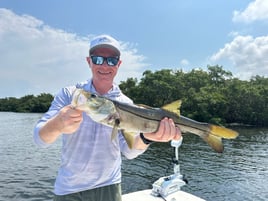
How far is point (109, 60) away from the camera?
3312 millimetres

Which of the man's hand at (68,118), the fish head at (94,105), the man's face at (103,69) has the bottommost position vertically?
the man's hand at (68,118)

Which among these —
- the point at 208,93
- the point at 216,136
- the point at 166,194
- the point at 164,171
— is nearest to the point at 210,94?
the point at 208,93

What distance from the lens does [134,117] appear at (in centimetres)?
292

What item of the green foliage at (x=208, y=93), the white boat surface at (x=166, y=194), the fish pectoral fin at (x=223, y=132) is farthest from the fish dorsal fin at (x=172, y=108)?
the green foliage at (x=208, y=93)

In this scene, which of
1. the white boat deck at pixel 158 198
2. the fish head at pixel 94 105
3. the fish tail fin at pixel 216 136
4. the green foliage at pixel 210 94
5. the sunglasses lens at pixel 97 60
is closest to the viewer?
the fish head at pixel 94 105

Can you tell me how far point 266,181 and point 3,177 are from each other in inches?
583

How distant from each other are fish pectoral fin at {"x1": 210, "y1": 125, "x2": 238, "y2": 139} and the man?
0.34 m

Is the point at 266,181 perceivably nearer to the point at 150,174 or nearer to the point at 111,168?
the point at 150,174

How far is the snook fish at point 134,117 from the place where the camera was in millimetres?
2604

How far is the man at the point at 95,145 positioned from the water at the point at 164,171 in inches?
302

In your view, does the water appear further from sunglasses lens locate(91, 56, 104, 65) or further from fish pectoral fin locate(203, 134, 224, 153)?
sunglasses lens locate(91, 56, 104, 65)

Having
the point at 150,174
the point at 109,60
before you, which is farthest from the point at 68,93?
the point at 150,174

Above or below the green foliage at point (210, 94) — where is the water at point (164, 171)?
below

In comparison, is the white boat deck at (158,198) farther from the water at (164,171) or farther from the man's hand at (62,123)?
the man's hand at (62,123)
